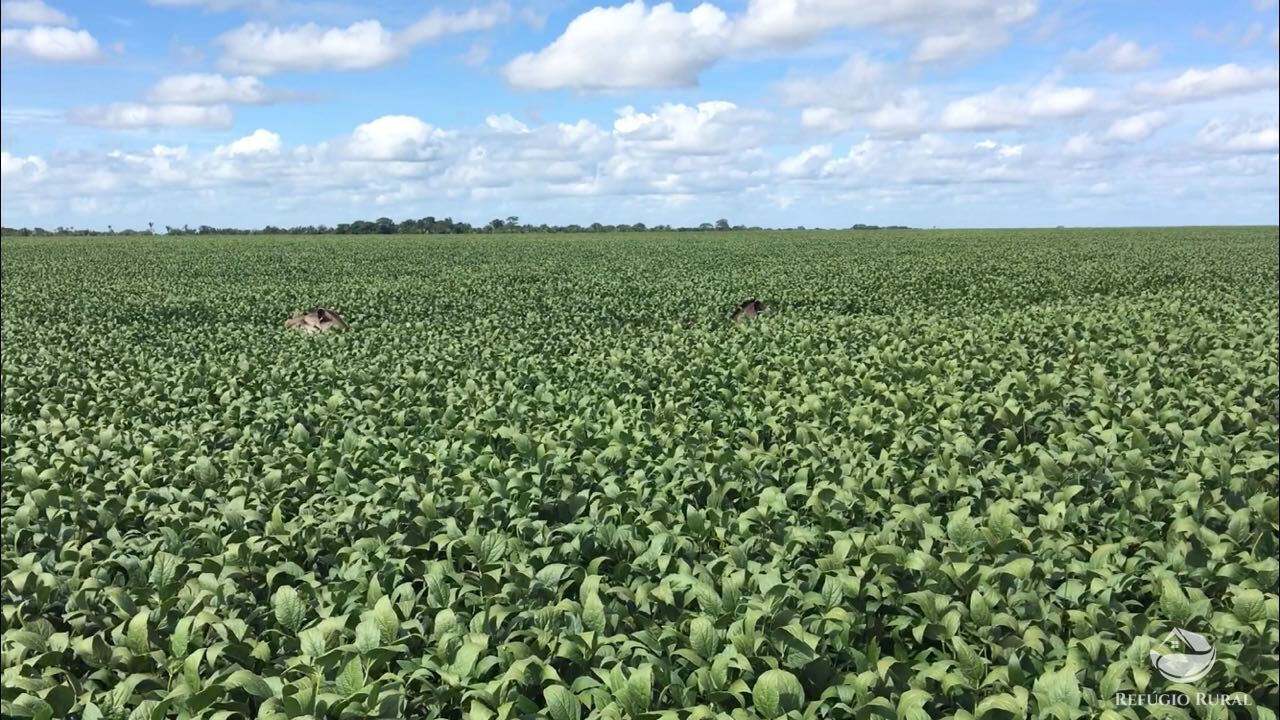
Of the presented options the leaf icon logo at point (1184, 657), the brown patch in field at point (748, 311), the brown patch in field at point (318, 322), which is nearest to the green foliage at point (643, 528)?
the leaf icon logo at point (1184, 657)

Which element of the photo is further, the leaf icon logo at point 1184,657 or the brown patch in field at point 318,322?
the brown patch in field at point 318,322

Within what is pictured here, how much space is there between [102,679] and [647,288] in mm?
21098

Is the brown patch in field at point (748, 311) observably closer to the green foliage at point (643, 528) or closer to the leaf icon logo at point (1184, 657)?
the green foliage at point (643, 528)

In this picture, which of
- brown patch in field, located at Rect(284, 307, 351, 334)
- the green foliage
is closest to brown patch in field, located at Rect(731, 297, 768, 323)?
the green foliage

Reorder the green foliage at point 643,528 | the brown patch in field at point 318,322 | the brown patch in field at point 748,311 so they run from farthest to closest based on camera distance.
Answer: the brown patch in field at point 748,311 → the brown patch in field at point 318,322 → the green foliage at point 643,528

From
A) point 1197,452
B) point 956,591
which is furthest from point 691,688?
point 1197,452

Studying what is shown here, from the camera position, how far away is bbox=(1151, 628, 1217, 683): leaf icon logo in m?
2.97

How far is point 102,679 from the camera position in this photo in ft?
10.5

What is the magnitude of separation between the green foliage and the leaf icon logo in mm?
62

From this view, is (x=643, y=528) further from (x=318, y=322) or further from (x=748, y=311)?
(x=748, y=311)

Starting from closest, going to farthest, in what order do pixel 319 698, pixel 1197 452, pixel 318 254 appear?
pixel 319 698
pixel 1197 452
pixel 318 254

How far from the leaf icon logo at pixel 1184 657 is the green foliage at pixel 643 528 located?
0.20 feet

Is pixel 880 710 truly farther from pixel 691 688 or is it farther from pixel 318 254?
pixel 318 254

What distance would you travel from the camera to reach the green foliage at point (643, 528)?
9.70ft
